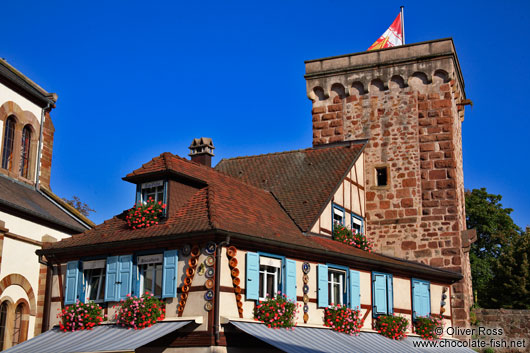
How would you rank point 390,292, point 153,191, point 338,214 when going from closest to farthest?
point 153,191 → point 390,292 → point 338,214

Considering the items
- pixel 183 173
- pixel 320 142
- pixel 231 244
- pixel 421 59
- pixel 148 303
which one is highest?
pixel 421 59

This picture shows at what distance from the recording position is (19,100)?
24.4m

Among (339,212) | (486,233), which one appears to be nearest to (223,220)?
(339,212)

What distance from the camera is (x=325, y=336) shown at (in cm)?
1798

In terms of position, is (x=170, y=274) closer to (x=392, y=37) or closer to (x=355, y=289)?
(x=355, y=289)

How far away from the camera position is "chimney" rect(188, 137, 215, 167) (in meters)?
23.8

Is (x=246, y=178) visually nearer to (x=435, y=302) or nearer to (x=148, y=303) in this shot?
(x=435, y=302)

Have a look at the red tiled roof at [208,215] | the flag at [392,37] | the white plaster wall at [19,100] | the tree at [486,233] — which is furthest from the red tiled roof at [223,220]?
the tree at [486,233]

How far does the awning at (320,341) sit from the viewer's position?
16109mm

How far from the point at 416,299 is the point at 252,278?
6852 millimetres

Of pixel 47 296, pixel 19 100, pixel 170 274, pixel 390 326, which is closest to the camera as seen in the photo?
pixel 170 274

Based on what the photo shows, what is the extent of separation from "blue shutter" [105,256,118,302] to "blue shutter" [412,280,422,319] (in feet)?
29.0

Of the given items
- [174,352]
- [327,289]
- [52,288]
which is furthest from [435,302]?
[52,288]

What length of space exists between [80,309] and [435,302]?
1092cm
